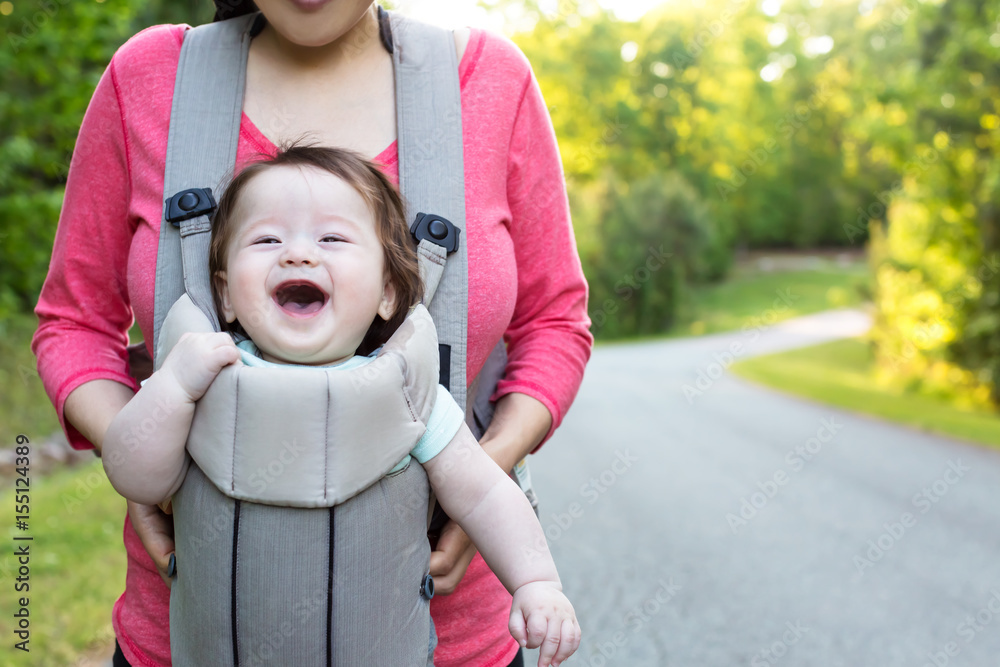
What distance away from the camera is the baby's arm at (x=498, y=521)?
1.41 m

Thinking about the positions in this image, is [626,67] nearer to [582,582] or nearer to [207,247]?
[582,582]

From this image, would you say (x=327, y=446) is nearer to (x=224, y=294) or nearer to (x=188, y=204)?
(x=224, y=294)

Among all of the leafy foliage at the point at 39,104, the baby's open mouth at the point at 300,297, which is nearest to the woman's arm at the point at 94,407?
the baby's open mouth at the point at 300,297

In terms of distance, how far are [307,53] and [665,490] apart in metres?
6.76

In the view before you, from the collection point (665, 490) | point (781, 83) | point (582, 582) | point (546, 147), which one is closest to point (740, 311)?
point (781, 83)

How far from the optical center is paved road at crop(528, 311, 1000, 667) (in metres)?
4.77

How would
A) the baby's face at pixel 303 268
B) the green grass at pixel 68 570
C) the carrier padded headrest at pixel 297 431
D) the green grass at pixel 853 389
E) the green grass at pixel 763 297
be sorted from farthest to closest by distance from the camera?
the green grass at pixel 763 297, the green grass at pixel 853 389, the green grass at pixel 68 570, the baby's face at pixel 303 268, the carrier padded headrest at pixel 297 431

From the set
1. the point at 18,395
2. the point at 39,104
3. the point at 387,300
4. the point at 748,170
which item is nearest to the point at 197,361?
the point at 387,300

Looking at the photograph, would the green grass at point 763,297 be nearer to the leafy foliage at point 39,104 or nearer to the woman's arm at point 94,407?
the leafy foliage at point 39,104

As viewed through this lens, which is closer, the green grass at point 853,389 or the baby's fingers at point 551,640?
the baby's fingers at point 551,640

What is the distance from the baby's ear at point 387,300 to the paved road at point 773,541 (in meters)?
3.34

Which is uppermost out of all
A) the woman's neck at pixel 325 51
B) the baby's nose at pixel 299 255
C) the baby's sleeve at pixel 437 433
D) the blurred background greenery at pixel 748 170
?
the woman's neck at pixel 325 51

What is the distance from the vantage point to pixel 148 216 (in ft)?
4.90

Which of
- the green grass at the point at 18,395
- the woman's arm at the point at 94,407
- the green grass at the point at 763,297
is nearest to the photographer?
the woman's arm at the point at 94,407
